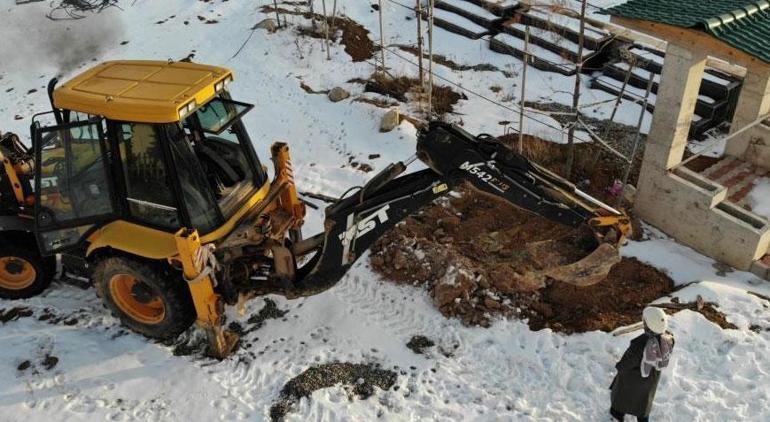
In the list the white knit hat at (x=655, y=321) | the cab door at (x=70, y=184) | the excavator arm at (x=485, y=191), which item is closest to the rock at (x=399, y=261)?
the excavator arm at (x=485, y=191)

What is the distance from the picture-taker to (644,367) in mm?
5043

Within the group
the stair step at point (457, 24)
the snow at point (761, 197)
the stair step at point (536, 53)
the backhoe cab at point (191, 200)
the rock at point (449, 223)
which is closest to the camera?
the backhoe cab at point (191, 200)

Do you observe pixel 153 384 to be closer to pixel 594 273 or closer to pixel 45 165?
pixel 45 165

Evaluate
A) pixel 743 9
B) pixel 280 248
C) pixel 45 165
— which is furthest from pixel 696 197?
pixel 45 165

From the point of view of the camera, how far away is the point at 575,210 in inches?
194

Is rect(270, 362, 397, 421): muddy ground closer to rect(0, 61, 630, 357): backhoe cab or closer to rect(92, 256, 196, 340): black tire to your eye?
rect(0, 61, 630, 357): backhoe cab

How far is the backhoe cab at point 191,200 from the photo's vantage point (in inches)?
199

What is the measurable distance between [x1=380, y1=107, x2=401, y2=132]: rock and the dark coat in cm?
590

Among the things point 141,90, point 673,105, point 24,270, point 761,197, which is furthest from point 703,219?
point 24,270

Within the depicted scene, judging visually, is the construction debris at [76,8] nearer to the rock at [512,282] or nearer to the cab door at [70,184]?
the cab door at [70,184]

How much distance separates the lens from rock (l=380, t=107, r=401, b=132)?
1020 centimetres

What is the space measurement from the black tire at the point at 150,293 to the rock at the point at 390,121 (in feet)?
16.5

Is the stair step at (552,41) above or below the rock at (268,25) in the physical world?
above

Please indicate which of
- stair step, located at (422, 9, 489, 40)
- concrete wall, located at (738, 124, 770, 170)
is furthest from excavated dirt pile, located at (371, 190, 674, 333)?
stair step, located at (422, 9, 489, 40)
